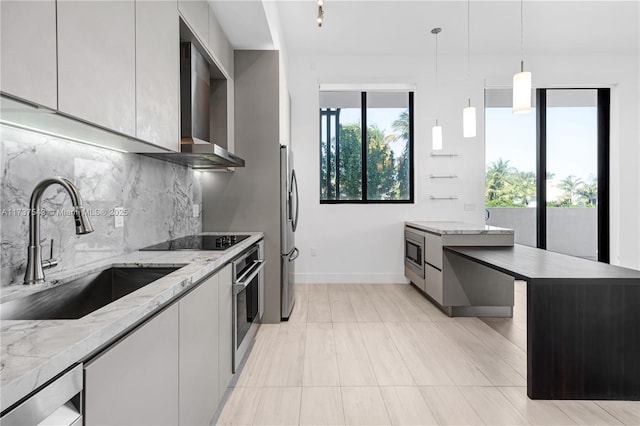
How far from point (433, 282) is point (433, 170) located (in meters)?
1.87

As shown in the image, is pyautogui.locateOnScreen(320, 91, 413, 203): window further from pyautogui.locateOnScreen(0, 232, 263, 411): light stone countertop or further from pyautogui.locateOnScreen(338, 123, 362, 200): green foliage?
pyautogui.locateOnScreen(0, 232, 263, 411): light stone countertop

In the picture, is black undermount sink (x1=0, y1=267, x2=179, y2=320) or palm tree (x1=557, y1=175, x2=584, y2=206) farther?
palm tree (x1=557, y1=175, x2=584, y2=206)

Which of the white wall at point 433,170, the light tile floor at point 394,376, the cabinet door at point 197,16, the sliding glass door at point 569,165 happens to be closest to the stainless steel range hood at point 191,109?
the cabinet door at point 197,16

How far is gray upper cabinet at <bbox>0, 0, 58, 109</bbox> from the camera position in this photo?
2.78 ft

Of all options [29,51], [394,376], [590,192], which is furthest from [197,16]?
[590,192]

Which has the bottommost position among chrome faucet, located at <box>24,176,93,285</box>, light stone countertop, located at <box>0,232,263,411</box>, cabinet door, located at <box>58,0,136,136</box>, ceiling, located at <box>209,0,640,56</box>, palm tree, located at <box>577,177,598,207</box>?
light stone countertop, located at <box>0,232,263,411</box>

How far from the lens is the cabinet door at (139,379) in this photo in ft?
2.62

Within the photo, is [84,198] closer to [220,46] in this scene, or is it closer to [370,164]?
[220,46]

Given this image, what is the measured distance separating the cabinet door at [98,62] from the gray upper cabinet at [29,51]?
4cm

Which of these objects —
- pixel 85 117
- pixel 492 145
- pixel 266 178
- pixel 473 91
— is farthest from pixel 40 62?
pixel 492 145

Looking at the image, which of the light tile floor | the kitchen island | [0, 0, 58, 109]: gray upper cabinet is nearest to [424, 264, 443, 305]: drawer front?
the kitchen island

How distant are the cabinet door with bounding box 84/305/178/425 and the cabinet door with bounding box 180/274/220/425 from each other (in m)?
0.08

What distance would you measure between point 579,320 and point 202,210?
302cm

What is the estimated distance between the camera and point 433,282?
384 cm
